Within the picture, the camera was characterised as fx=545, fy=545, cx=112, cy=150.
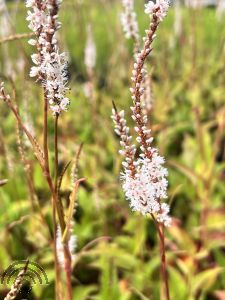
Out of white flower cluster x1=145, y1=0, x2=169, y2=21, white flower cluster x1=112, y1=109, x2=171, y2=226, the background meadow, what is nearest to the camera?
white flower cluster x1=145, y1=0, x2=169, y2=21

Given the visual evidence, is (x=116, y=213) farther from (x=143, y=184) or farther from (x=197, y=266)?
(x=143, y=184)

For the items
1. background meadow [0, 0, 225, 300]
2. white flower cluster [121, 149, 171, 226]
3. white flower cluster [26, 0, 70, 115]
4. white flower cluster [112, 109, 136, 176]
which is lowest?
white flower cluster [121, 149, 171, 226]

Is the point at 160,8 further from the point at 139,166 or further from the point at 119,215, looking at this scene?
the point at 119,215

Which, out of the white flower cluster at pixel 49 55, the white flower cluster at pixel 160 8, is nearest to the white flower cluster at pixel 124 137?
the white flower cluster at pixel 49 55

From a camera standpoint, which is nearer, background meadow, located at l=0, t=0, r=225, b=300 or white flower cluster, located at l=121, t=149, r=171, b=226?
white flower cluster, located at l=121, t=149, r=171, b=226

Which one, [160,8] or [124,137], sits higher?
[160,8]

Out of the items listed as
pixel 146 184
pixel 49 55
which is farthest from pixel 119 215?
pixel 49 55

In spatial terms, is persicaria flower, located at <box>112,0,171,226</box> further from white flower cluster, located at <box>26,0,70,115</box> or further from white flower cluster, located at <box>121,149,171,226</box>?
white flower cluster, located at <box>26,0,70,115</box>

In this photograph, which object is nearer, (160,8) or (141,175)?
(160,8)

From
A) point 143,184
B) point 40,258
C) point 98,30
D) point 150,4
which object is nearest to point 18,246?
point 40,258

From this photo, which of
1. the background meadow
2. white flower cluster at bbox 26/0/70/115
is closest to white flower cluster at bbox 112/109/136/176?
white flower cluster at bbox 26/0/70/115
